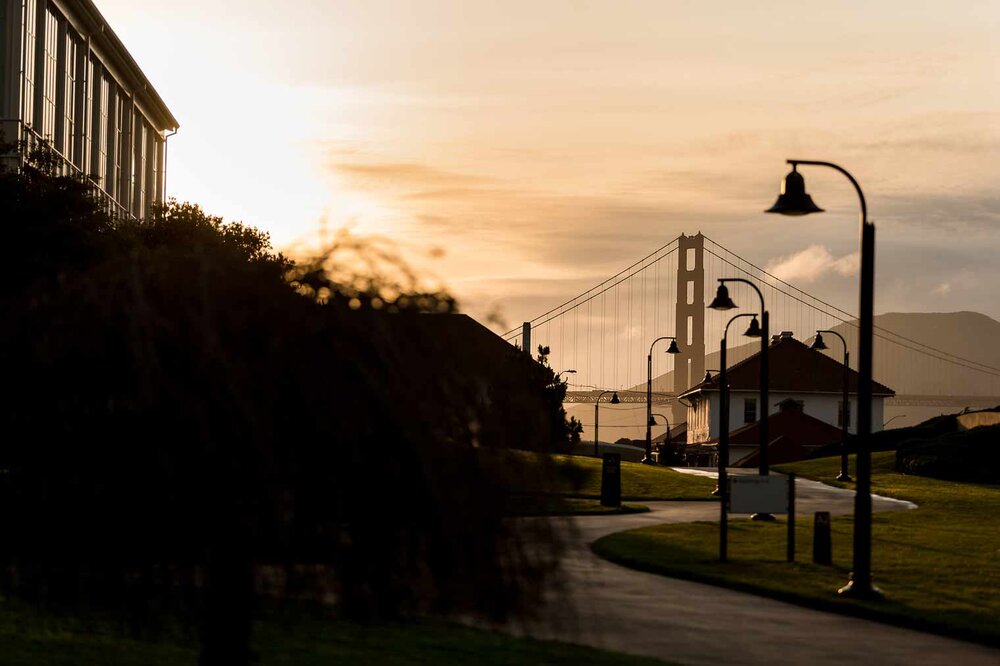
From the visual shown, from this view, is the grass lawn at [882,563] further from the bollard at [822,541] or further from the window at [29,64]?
the window at [29,64]

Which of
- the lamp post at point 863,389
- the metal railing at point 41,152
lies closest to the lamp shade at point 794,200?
the lamp post at point 863,389

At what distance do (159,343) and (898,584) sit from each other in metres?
15.3

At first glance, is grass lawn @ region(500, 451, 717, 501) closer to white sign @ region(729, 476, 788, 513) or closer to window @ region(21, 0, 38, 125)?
white sign @ region(729, 476, 788, 513)

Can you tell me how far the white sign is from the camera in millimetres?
22734

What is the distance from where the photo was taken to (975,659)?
14352mm

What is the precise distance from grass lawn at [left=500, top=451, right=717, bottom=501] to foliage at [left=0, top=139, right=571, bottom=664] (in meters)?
0.15

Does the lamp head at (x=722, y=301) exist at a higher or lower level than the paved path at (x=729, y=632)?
higher

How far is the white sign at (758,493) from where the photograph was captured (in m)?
22.7

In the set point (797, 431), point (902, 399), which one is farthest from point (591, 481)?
point (902, 399)

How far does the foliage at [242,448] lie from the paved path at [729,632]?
1395 millimetres

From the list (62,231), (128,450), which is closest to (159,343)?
(128,450)

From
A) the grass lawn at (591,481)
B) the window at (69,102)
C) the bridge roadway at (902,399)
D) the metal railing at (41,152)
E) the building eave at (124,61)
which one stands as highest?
the building eave at (124,61)

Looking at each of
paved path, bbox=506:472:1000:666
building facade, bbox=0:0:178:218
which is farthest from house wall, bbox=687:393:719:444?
paved path, bbox=506:472:1000:666

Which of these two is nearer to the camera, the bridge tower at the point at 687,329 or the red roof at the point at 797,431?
the red roof at the point at 797,431
